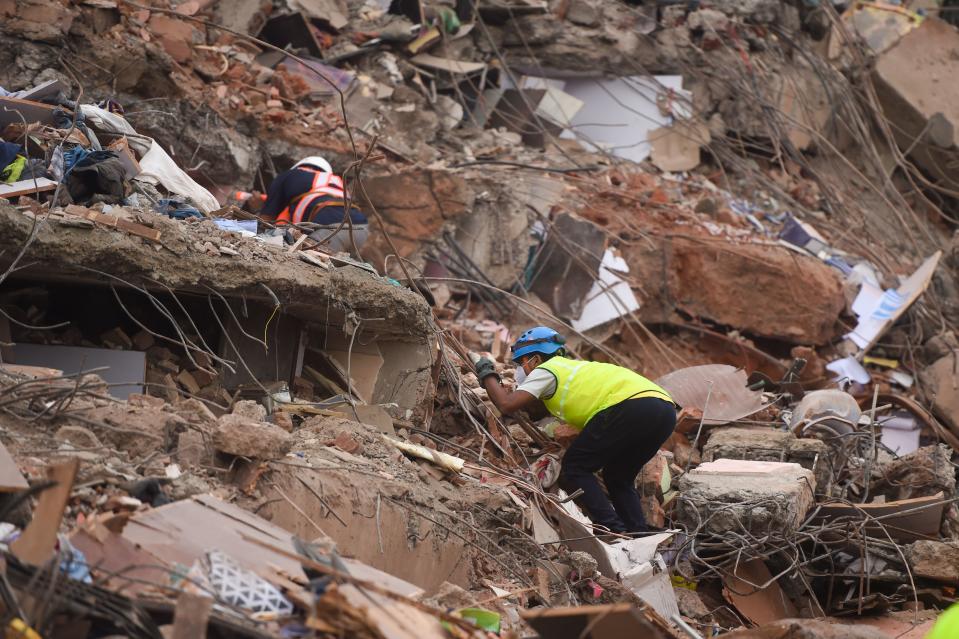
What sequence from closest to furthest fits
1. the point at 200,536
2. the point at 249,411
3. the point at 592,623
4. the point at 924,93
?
the point at 592,623, the point at 200,536, the point at 249,411, the point at 924,93

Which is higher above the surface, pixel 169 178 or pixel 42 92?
pixel 42 92

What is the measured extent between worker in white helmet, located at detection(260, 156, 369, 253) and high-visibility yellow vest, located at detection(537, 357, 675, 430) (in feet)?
6.40

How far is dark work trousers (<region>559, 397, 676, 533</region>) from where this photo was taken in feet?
19.5

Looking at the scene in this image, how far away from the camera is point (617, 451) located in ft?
19.7

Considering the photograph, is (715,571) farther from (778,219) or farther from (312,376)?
(778,219)

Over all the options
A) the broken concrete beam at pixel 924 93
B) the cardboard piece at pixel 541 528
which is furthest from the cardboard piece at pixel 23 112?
the broken concrete beam at pixel 924 93

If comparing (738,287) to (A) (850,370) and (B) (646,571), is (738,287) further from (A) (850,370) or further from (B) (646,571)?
(B) (646,571)

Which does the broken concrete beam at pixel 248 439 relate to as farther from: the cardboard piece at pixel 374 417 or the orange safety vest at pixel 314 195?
the orange safety vest at pixel 314 195

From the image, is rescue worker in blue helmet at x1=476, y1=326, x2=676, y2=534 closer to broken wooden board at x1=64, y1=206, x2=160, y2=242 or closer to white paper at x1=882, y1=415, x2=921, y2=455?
broken wooden board at x1=64, y1=206, x2=160, y2=242

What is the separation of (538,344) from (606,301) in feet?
11.1

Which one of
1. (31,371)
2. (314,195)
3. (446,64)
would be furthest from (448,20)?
(31,371)

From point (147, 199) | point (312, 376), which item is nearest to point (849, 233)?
point (312, 376)

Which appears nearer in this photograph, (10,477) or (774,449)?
(10,477)

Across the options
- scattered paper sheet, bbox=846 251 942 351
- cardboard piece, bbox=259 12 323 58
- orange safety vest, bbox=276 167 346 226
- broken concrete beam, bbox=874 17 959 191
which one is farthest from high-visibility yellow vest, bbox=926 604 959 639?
broken concrete beam, bbox=874 17 959 191
